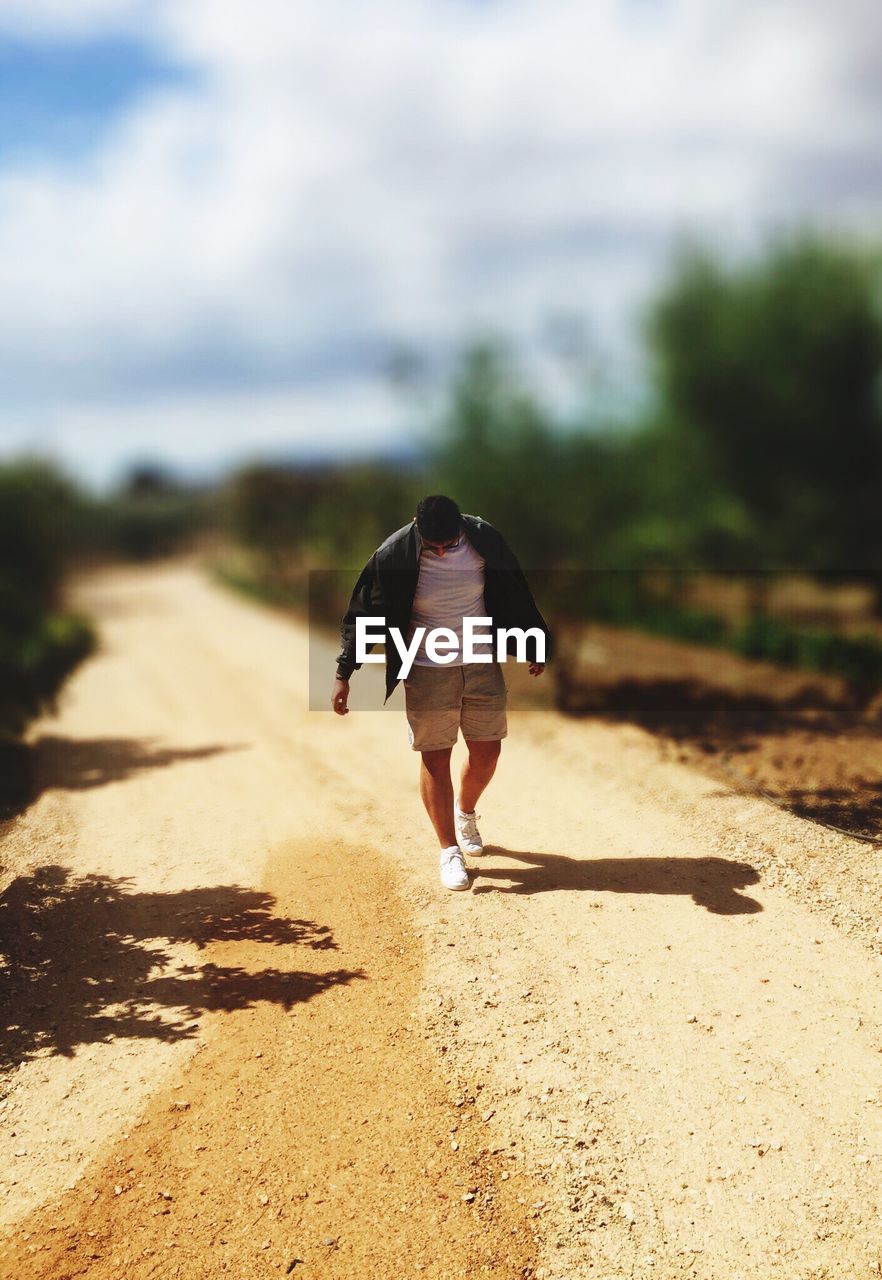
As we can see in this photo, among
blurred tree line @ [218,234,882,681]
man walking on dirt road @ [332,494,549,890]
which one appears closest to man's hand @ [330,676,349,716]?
man walking on dirt road @ [332,494,549,890]

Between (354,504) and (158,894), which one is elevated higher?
(354,504)

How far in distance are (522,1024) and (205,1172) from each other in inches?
56.3

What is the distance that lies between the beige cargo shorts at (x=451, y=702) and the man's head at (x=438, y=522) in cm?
69

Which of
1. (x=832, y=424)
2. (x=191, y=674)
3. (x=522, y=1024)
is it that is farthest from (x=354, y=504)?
(x=522, y=1024)

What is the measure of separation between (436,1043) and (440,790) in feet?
4.74

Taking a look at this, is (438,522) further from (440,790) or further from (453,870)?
(453,870)

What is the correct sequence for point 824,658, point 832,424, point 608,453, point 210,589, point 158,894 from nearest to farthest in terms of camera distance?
point 158,894, point 608,453, point 824,658, point 832,424, point 210,589

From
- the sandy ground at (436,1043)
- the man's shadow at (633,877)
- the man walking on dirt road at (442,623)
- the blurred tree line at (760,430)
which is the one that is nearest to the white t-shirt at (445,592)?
the man walking on dirt road at (442,623)

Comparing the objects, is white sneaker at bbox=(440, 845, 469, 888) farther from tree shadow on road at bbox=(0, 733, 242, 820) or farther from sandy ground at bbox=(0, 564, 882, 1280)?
tree shadow on road at bbox=(0, 733, 242, 820)

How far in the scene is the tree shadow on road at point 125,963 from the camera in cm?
422

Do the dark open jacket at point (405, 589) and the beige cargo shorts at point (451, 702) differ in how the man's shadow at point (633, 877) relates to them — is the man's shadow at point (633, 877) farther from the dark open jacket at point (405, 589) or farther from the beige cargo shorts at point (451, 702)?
the dark open jacket at point (405, 589)

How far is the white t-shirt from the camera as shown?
490cm

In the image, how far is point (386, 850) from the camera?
5.83 metres

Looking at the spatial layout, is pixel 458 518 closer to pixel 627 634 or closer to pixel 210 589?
pixel 627 634
